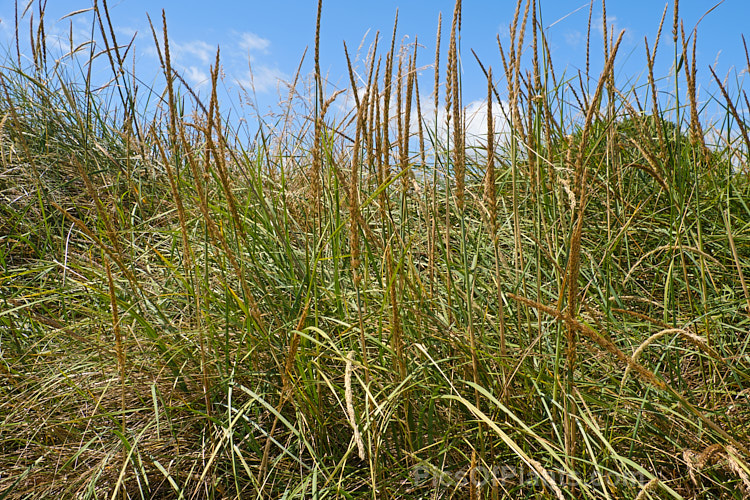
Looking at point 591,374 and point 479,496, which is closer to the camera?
point 479,496

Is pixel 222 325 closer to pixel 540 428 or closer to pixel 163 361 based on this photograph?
pixel 163 361

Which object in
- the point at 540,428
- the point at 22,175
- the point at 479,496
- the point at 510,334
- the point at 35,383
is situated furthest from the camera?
the point at 22,175

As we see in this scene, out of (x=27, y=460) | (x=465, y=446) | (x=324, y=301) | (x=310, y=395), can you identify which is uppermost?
(x=324, y=301)

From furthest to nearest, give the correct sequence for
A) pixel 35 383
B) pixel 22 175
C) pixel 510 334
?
1. pixel 22 175
2. pixel 35 383
3. pixel 510 334

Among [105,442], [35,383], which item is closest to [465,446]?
[105,442]

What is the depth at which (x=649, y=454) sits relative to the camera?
125 centimetres

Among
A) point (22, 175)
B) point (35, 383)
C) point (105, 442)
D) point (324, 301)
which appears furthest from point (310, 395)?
point (22, 175)

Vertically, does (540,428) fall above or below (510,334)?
below

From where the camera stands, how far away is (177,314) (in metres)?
1.79

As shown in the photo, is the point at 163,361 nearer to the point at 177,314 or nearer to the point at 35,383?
the point at 177,314

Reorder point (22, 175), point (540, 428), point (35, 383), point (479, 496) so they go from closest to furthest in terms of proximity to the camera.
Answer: point (479, 496) < point (540, 428) < point (35, 383) < point (22, 175)

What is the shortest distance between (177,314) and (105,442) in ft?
1.41

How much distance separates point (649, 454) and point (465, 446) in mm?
399

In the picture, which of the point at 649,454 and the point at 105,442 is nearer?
the point at 649,454
